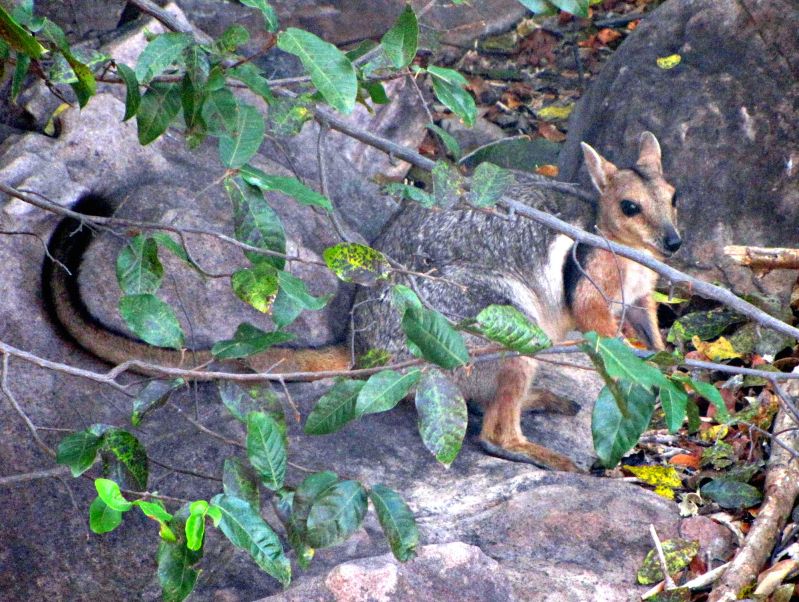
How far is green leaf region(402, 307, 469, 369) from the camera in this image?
2.62 metres

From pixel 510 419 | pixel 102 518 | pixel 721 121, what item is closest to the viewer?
pixel 102 518

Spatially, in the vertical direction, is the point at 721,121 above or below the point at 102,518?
above

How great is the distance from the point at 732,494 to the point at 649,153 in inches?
98.2

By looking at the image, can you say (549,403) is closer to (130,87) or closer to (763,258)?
(763,258)

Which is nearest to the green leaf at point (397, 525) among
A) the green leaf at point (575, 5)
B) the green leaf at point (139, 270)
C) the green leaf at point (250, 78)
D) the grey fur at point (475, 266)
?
the green leaf at point (139, 270)

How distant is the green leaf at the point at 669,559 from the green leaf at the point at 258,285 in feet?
6.16

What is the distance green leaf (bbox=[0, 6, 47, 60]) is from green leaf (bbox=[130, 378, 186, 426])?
1.13 metres

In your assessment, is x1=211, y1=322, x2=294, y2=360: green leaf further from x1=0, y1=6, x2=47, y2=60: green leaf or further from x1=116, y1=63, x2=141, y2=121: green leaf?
x1=0, y1=6, x2=47, y2=60: green leaf

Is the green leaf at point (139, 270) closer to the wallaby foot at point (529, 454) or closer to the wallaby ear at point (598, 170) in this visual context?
the wallaby foot at point (529, 454)

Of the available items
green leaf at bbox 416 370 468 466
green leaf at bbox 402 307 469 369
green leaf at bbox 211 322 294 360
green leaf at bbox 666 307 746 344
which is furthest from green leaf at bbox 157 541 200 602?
green leaf at bbox 666 307 746 344

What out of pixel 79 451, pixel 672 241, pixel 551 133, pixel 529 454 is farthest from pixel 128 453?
pixel 551 133

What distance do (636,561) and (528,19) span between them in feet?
21.9

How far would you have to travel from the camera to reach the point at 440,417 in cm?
279

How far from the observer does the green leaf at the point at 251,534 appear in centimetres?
249
